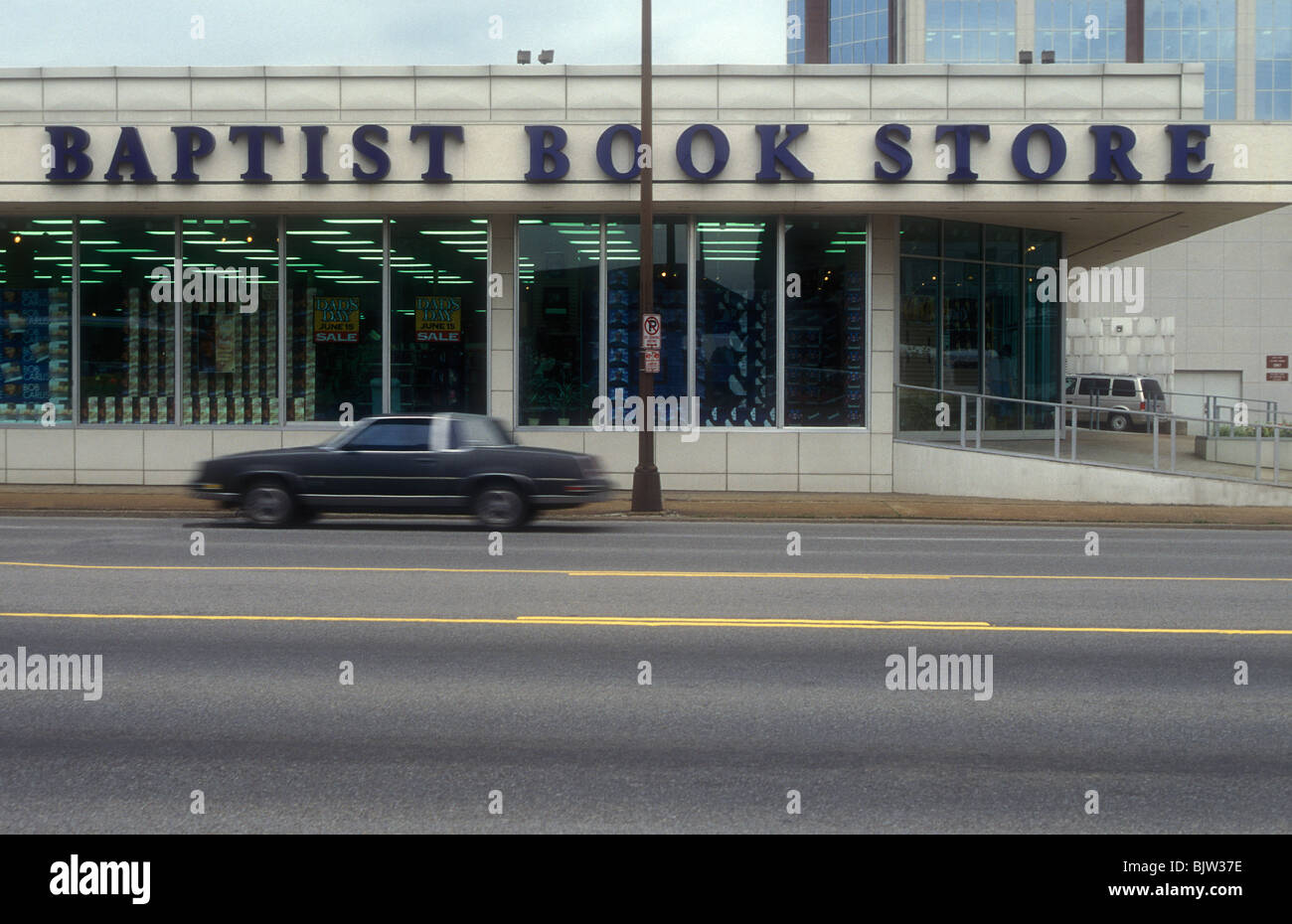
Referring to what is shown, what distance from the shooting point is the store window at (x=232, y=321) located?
23.7m

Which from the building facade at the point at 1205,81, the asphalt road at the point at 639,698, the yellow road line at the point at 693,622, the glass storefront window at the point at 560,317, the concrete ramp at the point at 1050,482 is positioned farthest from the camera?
the building facade at the point at 1205,81

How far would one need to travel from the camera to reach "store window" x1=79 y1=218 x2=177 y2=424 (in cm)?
2384

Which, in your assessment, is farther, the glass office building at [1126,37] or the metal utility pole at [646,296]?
the glass office building at [1126,37]

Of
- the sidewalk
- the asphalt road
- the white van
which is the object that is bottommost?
the asphalt road

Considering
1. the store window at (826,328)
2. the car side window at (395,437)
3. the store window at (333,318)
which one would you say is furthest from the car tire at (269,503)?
the store window at (826,328)

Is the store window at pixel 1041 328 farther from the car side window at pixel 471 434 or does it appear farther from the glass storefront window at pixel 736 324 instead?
the car side window at pixel 471 434

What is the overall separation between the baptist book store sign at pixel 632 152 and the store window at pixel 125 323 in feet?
5.84

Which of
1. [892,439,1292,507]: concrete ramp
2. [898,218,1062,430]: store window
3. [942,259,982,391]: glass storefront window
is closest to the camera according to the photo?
[892,439,1292,507]: concrete ramp

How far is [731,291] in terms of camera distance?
76.6ft

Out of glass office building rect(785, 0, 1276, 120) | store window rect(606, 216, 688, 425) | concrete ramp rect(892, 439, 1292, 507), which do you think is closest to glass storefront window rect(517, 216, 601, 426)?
store window rect(606, 216, 688, 425)

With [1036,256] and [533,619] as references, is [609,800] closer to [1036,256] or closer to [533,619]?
[533,619]

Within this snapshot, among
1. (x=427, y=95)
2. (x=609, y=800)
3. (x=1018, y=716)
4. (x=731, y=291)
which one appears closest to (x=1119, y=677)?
(x=1018, y=716)

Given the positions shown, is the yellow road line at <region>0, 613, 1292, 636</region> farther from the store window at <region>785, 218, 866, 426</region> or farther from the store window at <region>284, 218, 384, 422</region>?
the store window at <region>284, 218, 384, 422</region>

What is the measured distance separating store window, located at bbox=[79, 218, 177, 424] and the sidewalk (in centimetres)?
207
